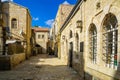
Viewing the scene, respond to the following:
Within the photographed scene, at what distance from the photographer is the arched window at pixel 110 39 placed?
6.32 metres

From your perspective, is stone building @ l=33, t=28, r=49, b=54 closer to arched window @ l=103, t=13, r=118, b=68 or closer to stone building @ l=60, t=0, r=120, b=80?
stone building @ l=60, t=0, r=120, b=80

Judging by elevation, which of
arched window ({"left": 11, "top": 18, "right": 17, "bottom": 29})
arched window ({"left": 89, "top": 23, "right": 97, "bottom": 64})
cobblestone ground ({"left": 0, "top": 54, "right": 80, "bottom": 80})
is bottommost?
cobblestone ground ({"left": 0, "top": 54, "right": 80, "bottom": 80})

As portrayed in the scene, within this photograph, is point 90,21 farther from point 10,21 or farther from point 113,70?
point 10,21

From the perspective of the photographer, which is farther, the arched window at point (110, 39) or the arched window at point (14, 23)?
the arched window at point (14, 23)

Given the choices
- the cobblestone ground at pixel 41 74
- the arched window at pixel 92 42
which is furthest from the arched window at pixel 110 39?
the cobblestone ground at pixel 41 74

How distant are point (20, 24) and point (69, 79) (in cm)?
1855

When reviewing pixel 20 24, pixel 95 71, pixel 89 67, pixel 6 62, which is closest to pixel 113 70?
pixel 95 71

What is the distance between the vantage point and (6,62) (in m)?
14.3

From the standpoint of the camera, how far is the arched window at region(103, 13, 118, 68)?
20.7 ft

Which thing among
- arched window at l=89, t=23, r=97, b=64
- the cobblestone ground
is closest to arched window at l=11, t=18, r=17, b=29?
the cobblestone ground

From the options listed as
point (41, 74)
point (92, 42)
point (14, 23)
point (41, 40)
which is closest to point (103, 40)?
point (92, 42)

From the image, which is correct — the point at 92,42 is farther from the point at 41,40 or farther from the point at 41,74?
the point at 41,40

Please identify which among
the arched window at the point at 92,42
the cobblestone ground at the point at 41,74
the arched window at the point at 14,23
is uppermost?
the arched window at the point at 14,23

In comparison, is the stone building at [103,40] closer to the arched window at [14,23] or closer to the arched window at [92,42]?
the arched window at [92,42]
